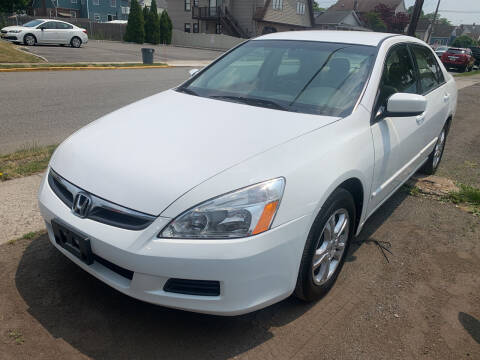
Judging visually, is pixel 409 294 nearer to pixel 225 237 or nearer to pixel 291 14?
pixel 225 237

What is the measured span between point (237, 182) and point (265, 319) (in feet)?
3.15

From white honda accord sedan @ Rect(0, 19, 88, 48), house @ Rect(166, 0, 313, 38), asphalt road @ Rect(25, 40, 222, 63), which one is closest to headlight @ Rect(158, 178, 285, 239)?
asphalt road @ Rect(25, 40, 222, 63)

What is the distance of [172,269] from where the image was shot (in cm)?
206

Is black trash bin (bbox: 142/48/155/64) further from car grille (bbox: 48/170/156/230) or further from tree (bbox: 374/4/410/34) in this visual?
tree (bbox: 374/4/410/34)

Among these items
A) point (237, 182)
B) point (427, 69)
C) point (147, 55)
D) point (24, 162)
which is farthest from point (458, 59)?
point (237, 182)

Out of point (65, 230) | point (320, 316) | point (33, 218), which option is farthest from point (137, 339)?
point (33, 218)

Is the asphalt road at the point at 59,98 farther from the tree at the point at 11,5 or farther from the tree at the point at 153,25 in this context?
the tree at the point at 11,5

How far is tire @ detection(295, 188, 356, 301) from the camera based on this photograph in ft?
7.93

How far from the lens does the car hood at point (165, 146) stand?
2188 millimetres

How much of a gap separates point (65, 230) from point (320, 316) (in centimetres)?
164

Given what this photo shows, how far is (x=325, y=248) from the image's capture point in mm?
2656

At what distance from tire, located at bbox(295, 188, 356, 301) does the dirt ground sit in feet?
0.53

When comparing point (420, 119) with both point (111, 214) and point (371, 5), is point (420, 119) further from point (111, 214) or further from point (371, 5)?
point (371, 5)

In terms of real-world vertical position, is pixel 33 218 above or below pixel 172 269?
below
